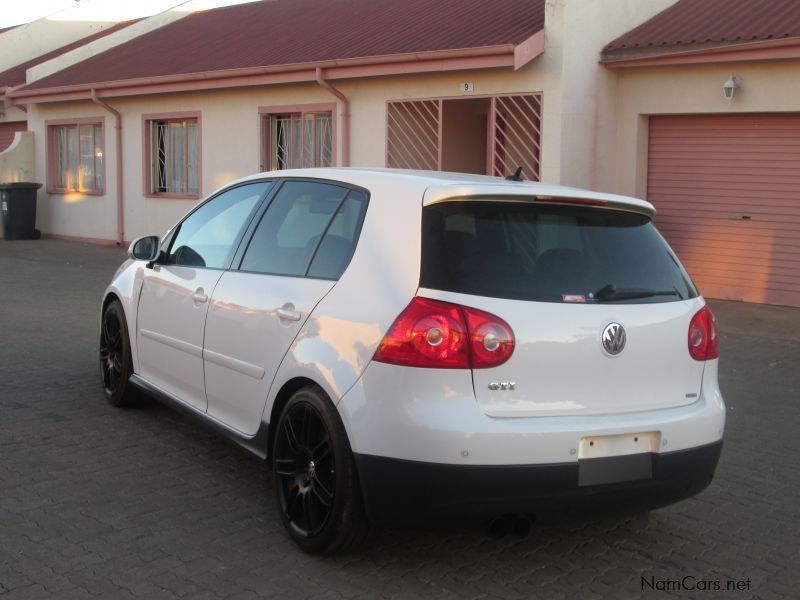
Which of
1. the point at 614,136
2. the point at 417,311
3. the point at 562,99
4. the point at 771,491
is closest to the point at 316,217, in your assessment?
the point at 417,311

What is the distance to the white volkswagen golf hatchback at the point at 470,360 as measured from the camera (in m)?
3.74

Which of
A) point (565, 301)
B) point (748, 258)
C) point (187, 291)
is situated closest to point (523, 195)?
point (565, 301)

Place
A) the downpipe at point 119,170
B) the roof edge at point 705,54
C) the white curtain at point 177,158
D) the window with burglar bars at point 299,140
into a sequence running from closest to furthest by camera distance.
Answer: the roof edge at point 705,54, the window with burglar bars at point 299,140, the white curtain at point 177,158, the downpipe at point 119,170

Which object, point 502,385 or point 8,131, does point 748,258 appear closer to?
point 502,385

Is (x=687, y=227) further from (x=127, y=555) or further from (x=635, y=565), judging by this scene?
(x=127, y=555)

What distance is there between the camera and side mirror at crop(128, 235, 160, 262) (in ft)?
19.9

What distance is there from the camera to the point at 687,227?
12.9 m

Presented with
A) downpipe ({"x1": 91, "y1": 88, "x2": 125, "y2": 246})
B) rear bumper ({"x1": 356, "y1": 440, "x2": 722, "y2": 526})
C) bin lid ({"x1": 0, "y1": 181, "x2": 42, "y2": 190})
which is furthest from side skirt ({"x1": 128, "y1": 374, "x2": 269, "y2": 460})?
bin lid ({"x1": 0, "y1": 181, "x2": 42, "y2": 190})

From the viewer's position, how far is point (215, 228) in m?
5.56

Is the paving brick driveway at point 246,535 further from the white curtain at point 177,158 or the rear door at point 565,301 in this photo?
the white curtain at point 177,158

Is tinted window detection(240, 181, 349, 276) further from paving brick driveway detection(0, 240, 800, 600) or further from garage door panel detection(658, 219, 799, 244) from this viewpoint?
garage door panel detection(658, 219, 799, 244)

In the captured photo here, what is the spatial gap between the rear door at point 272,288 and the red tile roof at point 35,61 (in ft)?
64.9

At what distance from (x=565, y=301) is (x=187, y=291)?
2363 mm

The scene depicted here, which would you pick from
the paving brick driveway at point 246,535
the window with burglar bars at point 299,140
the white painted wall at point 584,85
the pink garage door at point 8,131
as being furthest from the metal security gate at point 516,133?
the pink garage door at point 8,131
